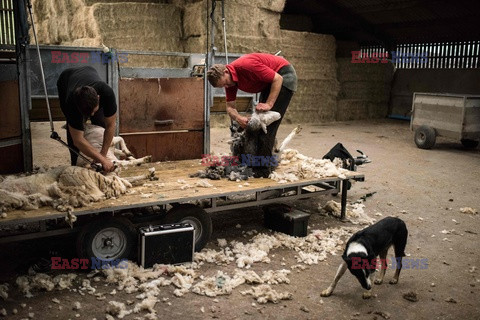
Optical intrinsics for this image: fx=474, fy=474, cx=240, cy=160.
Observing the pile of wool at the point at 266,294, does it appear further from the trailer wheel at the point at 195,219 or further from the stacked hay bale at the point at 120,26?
the stacked hay bale at the point at 120,26

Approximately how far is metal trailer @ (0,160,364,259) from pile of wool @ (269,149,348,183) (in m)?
0.09

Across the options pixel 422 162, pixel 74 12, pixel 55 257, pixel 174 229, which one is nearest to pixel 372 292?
pixel 174 229

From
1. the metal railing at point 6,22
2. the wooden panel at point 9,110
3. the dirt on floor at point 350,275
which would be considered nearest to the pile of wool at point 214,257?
the dirt on floor at point 350,275

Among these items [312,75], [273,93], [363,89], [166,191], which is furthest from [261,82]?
[363,89]

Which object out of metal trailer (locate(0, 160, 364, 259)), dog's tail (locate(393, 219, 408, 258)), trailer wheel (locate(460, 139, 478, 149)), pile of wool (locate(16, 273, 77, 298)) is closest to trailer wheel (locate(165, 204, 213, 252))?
metal trailer (locate(0, 160, 364, 259))

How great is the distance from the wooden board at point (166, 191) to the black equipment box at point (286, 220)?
0.34 meters

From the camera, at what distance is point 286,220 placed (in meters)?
5.45

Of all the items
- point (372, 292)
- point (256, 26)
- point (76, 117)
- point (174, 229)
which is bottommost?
point (372, 292)

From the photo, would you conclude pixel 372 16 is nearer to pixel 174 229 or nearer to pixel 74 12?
pixel 74 12

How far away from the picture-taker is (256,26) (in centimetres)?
1345

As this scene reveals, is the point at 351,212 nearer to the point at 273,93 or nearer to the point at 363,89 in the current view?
the point at 273,93

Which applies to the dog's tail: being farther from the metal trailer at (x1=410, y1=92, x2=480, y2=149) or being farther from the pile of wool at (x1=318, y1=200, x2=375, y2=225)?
the metal trailer at (x1=410, y1=92, x2=480, y2=149)

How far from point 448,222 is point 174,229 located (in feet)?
12.3

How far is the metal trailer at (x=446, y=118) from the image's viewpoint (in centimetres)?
1034
